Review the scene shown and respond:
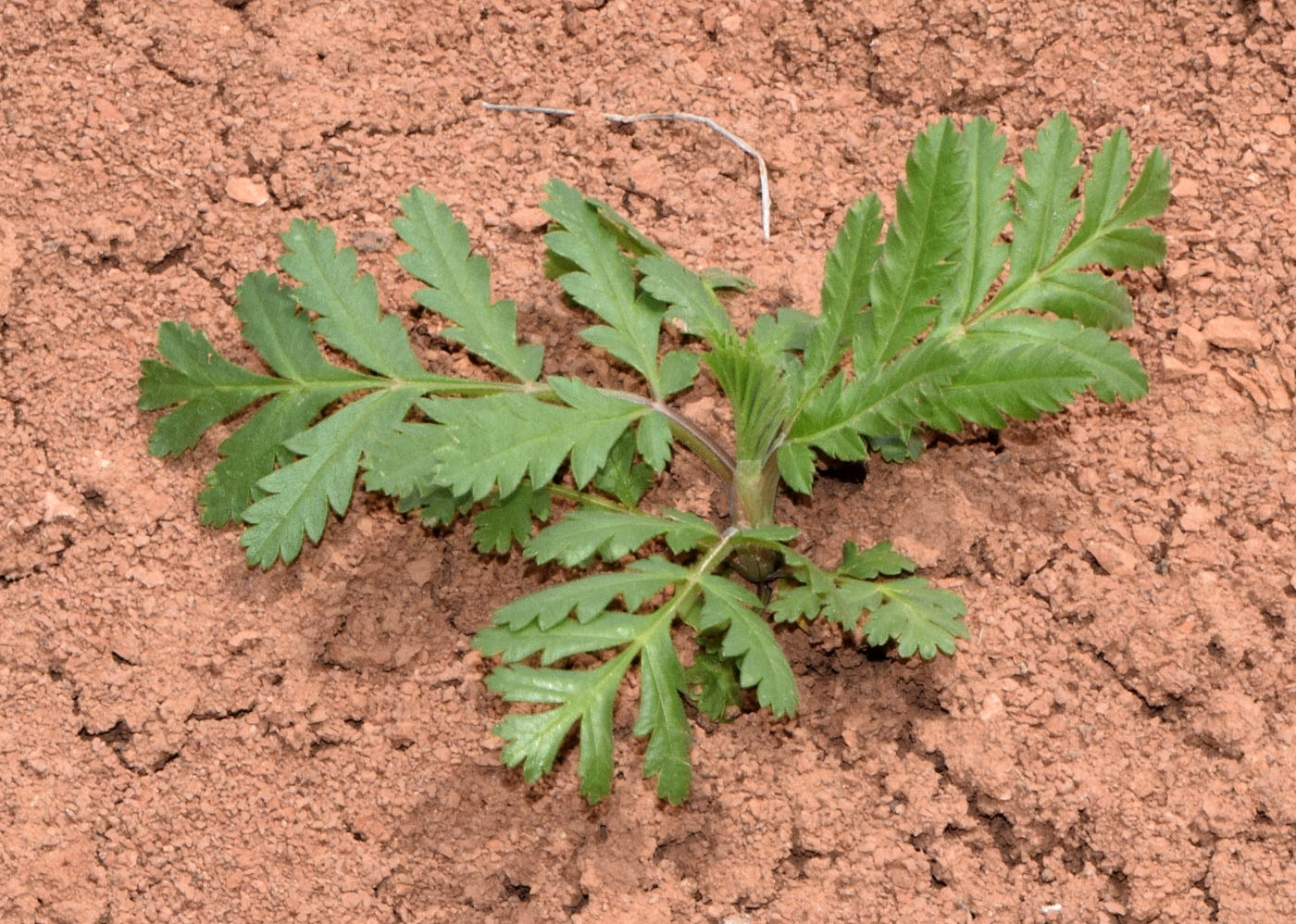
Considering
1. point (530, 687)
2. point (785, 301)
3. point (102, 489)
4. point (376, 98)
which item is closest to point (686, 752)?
point (530, 687)

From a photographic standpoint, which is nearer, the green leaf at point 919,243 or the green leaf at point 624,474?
the green leaf at point 919,243

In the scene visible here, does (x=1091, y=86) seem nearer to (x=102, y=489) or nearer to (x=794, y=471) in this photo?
(x=794, y=471)

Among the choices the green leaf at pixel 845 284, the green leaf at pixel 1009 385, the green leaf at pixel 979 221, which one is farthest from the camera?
the green leaf at pixel 979 221

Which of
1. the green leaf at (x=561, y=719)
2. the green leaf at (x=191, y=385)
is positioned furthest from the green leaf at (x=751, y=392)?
the green leaf at (x=191, y=385)

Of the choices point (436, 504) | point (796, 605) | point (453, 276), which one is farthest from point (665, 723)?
point (453, 276)

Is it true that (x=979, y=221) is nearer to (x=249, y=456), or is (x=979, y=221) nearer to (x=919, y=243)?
(x=919, y=243)

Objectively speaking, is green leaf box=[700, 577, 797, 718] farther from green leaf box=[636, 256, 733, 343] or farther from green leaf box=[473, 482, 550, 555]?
green leaf box=[636, 256, 733, 343]

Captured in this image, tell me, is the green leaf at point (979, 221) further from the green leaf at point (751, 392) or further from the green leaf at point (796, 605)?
the green leaf at point (796, 605)

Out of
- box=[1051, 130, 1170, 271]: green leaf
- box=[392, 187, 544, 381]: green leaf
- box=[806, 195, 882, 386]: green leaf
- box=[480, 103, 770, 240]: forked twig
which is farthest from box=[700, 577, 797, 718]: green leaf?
box=[480, 103, 770, 240]: forked twig
